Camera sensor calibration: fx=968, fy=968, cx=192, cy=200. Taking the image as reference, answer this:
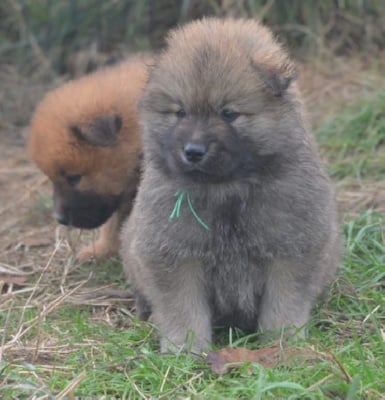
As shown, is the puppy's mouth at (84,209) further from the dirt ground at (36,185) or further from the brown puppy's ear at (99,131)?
the brown puppy's ear at (99,131)

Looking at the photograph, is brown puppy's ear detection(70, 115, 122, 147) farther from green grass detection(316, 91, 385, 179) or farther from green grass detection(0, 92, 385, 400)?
green grass detection(316, 91, 385, 179)

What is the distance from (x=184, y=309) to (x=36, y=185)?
2.98 metres

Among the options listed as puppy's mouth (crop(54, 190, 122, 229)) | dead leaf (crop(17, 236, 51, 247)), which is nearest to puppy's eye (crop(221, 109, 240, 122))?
puppy's mouth (crop(54, 190, 122, 229))

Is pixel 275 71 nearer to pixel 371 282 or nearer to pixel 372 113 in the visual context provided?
pixel 371 282

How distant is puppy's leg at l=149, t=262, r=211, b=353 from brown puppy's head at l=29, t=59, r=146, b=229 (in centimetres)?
129

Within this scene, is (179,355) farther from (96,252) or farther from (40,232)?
(40,232)

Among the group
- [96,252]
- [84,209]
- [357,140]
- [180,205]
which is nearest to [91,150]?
[84,209]

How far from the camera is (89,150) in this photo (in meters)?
5.17

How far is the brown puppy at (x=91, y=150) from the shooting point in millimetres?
5172

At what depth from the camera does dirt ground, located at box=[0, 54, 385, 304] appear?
219 inches

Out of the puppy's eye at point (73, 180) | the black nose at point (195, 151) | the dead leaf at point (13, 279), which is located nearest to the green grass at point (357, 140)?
the puppy's eye at point (73, 180)

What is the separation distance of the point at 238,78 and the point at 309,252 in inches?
30.6

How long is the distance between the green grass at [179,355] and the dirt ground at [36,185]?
0.25 metres

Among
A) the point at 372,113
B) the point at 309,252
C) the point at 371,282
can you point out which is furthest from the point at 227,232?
the point at 372,113
